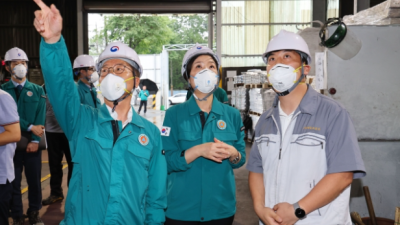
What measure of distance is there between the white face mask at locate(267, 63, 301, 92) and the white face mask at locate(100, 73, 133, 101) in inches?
32.7

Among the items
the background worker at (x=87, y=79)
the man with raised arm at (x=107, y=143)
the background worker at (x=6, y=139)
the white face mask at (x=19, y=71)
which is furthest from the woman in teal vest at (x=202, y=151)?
the white face mask at (x=19, y=71)

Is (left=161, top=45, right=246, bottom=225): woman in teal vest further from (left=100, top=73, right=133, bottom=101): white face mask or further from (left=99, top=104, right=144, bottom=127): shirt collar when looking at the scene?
(left=100, top=73, right=133, bottom=101): white face mask

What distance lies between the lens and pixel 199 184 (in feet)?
8.00

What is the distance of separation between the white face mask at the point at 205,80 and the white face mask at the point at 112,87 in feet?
2.19

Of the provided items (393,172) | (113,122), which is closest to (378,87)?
(393,172)

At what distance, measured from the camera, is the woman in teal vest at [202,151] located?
2393 mm

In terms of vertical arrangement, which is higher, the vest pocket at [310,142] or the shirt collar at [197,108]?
the shirt collar at [197,108]

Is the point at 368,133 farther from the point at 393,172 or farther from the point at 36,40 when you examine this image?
the point at 36,40

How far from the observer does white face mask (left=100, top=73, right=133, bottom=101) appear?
203 centimetres

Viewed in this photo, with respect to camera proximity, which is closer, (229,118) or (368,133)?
(229,118)

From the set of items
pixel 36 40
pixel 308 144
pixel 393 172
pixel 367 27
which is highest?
pixel 36 40

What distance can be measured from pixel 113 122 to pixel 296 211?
3.44 feet

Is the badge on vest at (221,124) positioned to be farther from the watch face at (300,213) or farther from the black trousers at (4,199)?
the black trousers at (4,199)

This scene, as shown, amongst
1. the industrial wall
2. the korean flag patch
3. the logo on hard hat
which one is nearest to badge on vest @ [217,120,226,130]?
the korean flag patch
